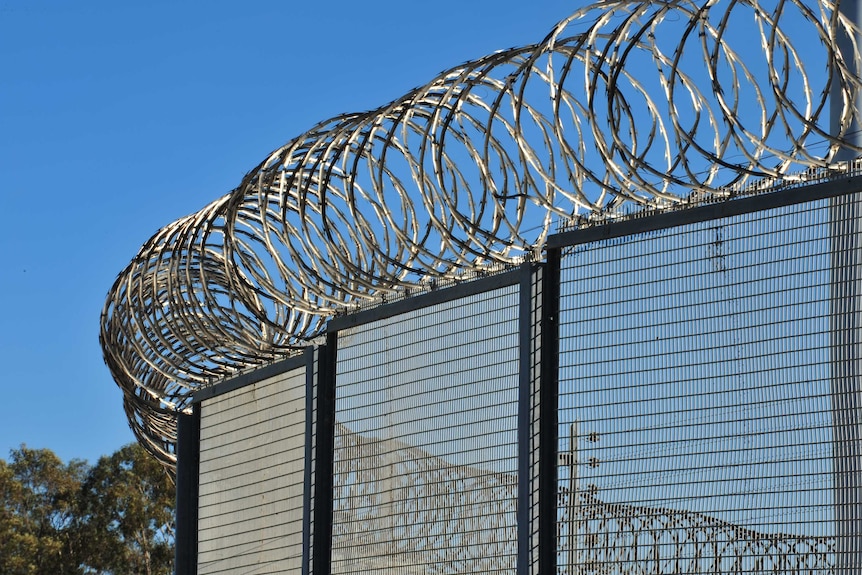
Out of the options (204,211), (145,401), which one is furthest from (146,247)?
(145,401)

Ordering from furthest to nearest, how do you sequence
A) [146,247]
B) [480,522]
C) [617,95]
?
[146,247], [480,522], [617,95]

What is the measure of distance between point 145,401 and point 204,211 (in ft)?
12.2

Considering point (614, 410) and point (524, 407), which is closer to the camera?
point (614, 410)

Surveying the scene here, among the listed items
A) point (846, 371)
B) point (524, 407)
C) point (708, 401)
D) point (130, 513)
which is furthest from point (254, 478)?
point (130, 513)

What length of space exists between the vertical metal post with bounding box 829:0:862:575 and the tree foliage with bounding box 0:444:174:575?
40.3 meters

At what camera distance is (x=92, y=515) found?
50031mm

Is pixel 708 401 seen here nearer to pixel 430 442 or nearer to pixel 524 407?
pixel 524 407

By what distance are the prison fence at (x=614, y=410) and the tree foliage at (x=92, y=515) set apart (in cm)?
3428

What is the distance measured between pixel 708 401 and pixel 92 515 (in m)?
41.5

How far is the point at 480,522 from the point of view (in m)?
13.6

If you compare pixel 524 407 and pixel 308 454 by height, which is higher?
pixel 524 407

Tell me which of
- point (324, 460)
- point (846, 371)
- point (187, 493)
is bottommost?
point (187, 493)

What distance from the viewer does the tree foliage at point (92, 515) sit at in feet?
159

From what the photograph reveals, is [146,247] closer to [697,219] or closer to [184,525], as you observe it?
[184,525]
